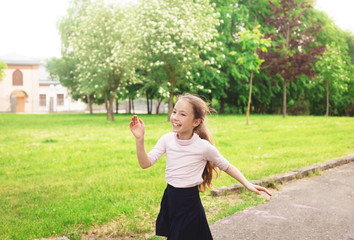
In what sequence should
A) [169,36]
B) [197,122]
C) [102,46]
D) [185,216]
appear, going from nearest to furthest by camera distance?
[185,216]
[197,122]
[169,36]
[102,46]

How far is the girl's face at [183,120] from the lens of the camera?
272cm

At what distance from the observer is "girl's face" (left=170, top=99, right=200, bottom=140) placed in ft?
8.92

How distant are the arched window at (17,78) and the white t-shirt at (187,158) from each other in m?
58.8

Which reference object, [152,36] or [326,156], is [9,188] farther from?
[152,36]

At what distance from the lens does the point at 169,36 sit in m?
19.3

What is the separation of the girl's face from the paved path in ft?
5.11

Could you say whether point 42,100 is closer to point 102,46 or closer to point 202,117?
point 102,46

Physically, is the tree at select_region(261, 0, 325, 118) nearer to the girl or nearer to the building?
the girl

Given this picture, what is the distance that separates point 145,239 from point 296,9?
27366 millimetres

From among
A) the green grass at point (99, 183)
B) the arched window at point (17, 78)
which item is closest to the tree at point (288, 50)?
the green grass at point (99, 183)

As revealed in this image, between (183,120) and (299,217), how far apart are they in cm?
261

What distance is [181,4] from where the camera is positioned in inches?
809

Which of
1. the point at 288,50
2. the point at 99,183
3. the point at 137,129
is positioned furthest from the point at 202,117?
the point at 288,50

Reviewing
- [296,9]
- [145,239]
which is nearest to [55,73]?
[296,9]
